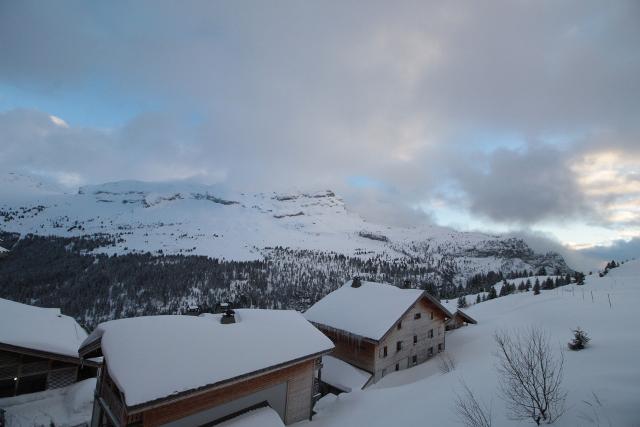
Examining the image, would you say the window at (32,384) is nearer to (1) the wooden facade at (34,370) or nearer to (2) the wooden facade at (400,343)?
(1) the wooden facade at (34,370)

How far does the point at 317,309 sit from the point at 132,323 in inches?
753

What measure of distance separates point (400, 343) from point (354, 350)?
13.5 feet

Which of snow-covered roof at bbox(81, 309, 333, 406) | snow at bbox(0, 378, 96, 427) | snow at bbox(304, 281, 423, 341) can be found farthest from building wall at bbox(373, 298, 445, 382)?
snow at bbox(0, 378, 96, 427)

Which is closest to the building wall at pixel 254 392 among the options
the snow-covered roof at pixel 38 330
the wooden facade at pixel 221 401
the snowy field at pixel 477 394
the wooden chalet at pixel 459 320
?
the wooden facade at pixel 221 401

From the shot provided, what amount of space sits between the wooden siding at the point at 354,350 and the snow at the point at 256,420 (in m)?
12.8

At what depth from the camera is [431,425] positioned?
10992mm

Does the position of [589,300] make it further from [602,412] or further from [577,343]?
[602,412]

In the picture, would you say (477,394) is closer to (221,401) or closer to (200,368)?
(221,401)

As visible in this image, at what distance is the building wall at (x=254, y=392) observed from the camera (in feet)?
34.7

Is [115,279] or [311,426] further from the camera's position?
[115,279]

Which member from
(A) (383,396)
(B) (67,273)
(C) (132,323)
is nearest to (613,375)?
(A) (383,396)

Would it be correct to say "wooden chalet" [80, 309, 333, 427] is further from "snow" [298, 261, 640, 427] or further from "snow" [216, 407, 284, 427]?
"snow" [298, 261, 640, 427]

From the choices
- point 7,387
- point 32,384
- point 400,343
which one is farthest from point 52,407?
point 400,343

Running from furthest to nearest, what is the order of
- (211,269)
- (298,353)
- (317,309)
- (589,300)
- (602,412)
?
(211,269) → (589,300) → (317,309) → (298,353) → (602,412)
